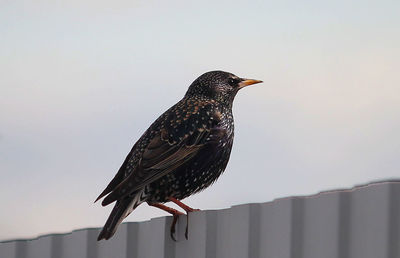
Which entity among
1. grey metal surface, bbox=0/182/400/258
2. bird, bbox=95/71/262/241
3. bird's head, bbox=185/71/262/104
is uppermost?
bird's head, bbox=185/71/262/104

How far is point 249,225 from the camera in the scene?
3.68 metres

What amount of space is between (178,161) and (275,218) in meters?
1.22

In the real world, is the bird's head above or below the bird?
above

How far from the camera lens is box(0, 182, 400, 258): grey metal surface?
9.99 feet

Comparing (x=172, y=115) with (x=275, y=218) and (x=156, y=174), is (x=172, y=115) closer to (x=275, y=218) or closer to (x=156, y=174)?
(x=156, y=174)

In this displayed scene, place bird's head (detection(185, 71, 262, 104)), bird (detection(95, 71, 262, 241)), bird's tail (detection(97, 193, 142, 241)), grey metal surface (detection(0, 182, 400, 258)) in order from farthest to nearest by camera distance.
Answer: bird's head (detection(185, 71, 262, 104)) → bird (detection(95, 71, 262, 241)) → bird's tail (detection(97, 193, 142, 241)) → grey metal surface (detection(0, 182, 400, 258))

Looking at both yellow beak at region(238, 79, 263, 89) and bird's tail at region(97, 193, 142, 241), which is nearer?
bird's tail at region(97, 193, 142, 241)

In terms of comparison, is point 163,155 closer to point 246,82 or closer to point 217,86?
point 217,86

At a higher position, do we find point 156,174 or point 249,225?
point 156,174

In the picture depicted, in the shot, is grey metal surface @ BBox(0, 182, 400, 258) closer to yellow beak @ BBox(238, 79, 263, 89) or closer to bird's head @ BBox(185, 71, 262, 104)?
bird's head @ BBox(185, 71, 262, 104)

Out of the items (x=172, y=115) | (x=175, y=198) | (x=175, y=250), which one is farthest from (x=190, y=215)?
(x=172, y=115)

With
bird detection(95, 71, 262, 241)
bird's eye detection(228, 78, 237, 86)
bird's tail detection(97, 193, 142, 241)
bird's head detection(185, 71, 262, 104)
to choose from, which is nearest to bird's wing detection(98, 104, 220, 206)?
bird detection(95, 71, 262, 241)

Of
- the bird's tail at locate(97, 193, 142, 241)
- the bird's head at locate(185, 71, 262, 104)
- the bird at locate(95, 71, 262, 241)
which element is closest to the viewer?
the bird's tail at locate(97, 193, 142, 241)

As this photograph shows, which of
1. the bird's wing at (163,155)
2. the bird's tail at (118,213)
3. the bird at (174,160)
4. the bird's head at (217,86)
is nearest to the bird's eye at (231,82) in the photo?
the bird's head at (217,86)
